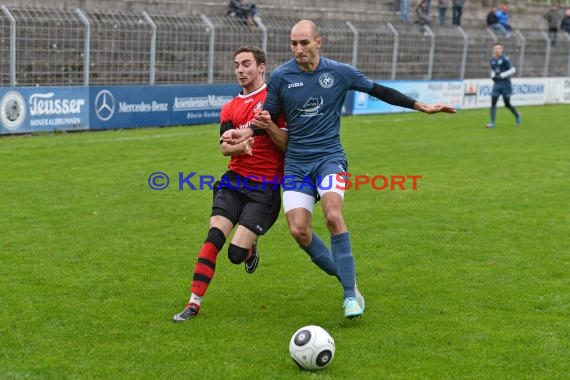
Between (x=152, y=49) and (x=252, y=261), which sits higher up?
(x=252, y=261)

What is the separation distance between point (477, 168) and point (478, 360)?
10111mm

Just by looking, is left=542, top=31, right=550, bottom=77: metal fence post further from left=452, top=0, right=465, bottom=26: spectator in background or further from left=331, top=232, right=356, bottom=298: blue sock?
left=331, top=232, right=356, bottom=298: blue sock

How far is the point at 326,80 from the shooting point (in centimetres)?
727

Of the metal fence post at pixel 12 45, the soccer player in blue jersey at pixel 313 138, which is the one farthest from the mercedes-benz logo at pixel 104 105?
the soccer player in blue jersey at pixel 313 138

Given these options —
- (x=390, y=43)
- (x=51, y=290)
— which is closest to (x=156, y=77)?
(x=390, y=43)

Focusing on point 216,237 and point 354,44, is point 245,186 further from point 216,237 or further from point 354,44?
point 354,44

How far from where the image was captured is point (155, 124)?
2148cm

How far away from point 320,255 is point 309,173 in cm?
70

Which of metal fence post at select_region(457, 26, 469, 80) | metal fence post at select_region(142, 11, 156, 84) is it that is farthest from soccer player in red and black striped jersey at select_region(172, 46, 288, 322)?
metal fence post at select_region(457, 26, 469, 80)

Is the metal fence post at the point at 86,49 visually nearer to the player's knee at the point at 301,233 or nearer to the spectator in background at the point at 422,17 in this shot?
the spectator in background at the point at 422,17

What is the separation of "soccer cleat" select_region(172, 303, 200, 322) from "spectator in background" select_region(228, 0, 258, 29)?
1870cm

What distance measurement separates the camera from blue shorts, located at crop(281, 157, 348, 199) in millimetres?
7152

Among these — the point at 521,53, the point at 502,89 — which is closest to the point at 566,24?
the point at 521,53

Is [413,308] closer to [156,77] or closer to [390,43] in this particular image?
[156,77]
